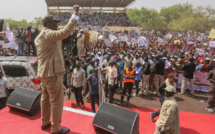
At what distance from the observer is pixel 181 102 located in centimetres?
727

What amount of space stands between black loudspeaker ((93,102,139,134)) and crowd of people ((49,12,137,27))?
39241 mm

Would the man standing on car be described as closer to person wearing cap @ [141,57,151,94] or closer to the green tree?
person wearing cap @ [141,57,151,94]

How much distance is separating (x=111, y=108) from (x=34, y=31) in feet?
23.4

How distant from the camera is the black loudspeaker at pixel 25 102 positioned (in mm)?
3271

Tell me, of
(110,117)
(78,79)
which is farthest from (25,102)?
(78,79)

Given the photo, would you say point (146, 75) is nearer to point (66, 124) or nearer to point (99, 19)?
point (66, 124)

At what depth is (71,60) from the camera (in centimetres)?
805

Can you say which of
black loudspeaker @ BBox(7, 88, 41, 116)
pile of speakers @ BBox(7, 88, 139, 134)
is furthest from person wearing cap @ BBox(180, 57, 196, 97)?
black loudspeaker @ BBox(7, 88, 41, 116)

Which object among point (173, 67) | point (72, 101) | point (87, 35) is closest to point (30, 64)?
point (72, 101)

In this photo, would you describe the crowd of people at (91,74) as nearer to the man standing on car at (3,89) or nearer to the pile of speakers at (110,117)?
the pile of speakers at (110,117)

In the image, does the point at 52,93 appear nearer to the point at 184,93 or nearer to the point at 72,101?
the point at 72,101

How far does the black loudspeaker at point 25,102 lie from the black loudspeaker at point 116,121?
1352 mm

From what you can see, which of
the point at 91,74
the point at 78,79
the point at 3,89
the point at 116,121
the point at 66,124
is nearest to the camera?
the point at 116,121

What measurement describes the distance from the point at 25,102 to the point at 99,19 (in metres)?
41.9
